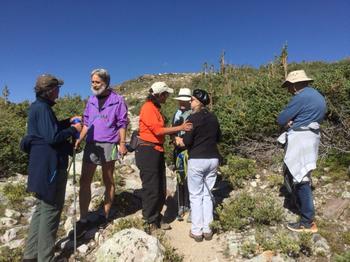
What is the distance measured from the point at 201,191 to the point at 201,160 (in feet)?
1.71

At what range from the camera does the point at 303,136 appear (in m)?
5.22

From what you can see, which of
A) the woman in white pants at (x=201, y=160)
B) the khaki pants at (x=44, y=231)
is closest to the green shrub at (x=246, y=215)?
the woman in white pants at (x=201, y=160)

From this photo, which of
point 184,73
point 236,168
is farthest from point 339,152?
point 184,73

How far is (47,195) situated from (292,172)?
3494 mm

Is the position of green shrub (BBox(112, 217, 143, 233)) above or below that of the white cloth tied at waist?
below

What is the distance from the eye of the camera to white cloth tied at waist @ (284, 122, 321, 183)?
5152 millimetres

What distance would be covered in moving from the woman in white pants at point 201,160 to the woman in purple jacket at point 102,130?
1.01 m

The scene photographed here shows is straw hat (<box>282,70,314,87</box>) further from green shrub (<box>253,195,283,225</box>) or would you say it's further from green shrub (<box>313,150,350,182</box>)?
green shrub (<box>313,150,350,182</box>)

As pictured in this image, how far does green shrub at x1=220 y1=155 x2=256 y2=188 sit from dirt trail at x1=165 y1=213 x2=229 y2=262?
207cm

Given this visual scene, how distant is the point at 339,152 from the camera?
754 cm

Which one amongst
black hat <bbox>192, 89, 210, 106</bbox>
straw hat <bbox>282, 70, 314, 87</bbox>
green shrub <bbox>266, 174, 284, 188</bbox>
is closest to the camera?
straw hat <bbox>282, 70, 314, 87</bbox>

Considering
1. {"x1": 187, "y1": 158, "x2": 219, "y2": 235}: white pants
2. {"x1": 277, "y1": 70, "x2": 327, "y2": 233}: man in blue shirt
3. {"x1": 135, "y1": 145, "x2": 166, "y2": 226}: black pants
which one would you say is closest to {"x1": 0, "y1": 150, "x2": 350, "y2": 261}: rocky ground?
{"x1": 187, "y1": 158, "x2": 219, "y2": 235}: white pants

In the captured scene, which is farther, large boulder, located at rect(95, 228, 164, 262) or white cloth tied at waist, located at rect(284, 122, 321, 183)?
white cloth tied at waist, located at rect(284, 122, 321, 183)

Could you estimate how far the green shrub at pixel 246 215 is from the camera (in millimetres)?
5660
